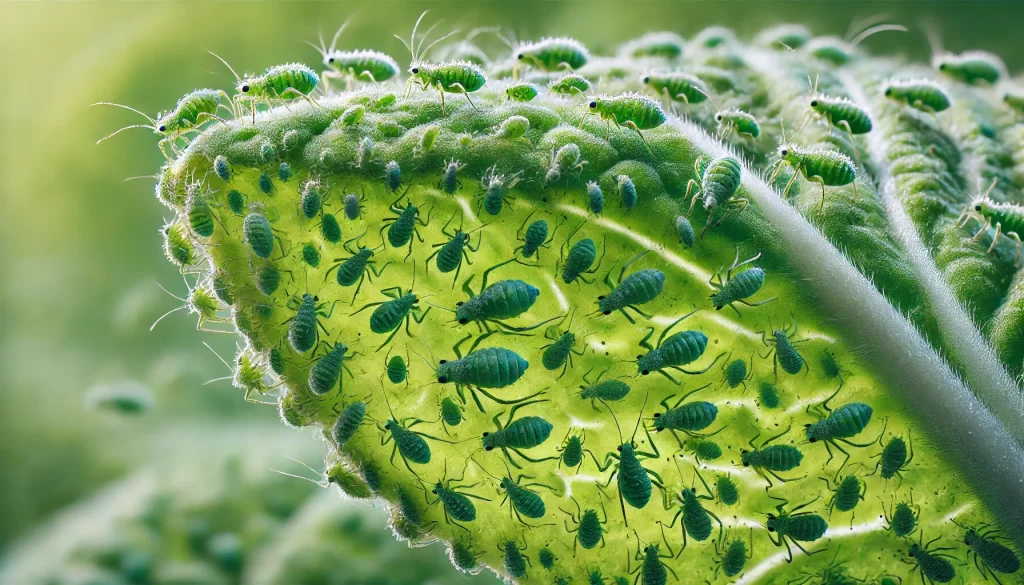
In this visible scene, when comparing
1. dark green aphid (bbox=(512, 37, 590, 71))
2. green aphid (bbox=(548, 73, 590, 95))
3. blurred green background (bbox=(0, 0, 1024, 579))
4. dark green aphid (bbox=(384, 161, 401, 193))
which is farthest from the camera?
blurred green background (bbox=(0, 0, 1024, 579))

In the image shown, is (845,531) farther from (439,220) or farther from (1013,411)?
(439,220)

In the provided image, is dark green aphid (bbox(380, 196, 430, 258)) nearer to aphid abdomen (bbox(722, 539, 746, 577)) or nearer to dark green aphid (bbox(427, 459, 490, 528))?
dark green aphid (bbox(427, 459, 490, 528))

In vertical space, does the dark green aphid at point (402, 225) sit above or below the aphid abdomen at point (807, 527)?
above

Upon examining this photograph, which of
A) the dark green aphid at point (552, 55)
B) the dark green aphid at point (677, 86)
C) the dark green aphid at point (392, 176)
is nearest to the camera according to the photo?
the dark green aphid at point (392, 176)

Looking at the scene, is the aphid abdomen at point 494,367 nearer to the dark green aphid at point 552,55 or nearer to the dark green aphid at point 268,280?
the dark green aphid at point 268,280

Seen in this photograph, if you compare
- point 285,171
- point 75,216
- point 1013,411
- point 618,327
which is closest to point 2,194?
point 75,216

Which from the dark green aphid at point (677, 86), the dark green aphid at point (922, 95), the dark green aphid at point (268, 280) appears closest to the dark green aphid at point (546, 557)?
the dark green aphid at point (268, 280)

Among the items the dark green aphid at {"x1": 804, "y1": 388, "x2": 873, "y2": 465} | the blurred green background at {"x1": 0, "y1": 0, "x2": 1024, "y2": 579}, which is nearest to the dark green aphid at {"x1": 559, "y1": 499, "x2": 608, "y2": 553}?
the dark green aphid at {"x1": 804, "y1": 388, "x2": 873, "y2": 465}
